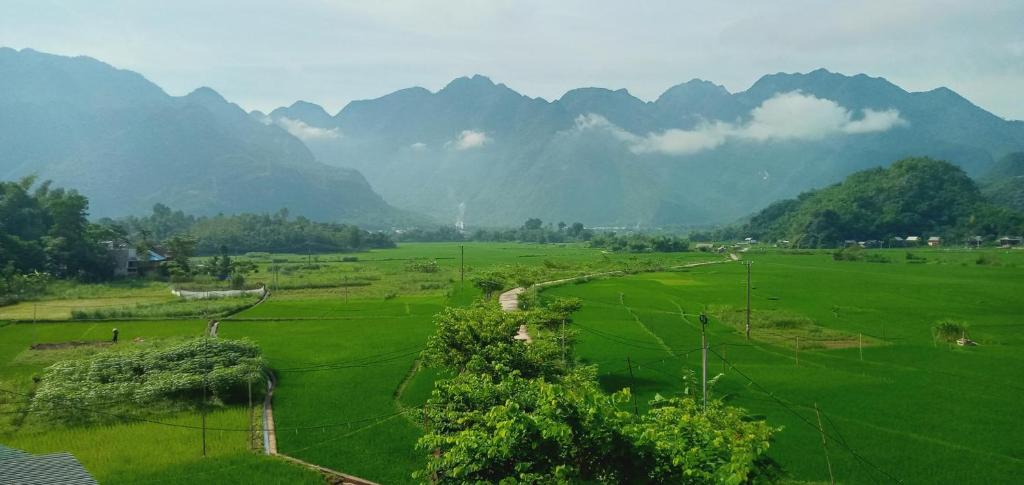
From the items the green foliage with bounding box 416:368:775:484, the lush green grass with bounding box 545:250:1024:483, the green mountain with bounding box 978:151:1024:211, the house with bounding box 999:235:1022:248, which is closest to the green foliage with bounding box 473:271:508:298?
the lush green grass with bounding box 545:250:1024:483

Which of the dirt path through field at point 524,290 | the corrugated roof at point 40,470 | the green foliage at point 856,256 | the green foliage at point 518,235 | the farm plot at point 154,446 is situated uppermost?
the green foliage at point 518,235

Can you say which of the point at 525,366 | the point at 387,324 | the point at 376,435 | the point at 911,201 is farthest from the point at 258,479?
the point at 911,201

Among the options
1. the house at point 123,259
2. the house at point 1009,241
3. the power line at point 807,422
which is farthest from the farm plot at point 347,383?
the house at point 1009,241

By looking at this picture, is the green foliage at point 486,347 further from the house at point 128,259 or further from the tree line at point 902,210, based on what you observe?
the tree line at point 902,210

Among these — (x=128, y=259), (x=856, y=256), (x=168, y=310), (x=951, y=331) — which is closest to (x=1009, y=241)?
(x=856, y=256)

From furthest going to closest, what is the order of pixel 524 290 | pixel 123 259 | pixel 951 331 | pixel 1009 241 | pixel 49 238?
pixel 1009 241, pixel 123 259, pixel 49 238, pixel 524 290, pixel 951 331

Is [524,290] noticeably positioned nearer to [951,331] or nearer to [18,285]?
[951,331]

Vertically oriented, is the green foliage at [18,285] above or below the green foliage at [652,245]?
below

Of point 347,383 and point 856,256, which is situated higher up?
point 856,256

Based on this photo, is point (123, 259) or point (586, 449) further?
point (123, 259)
